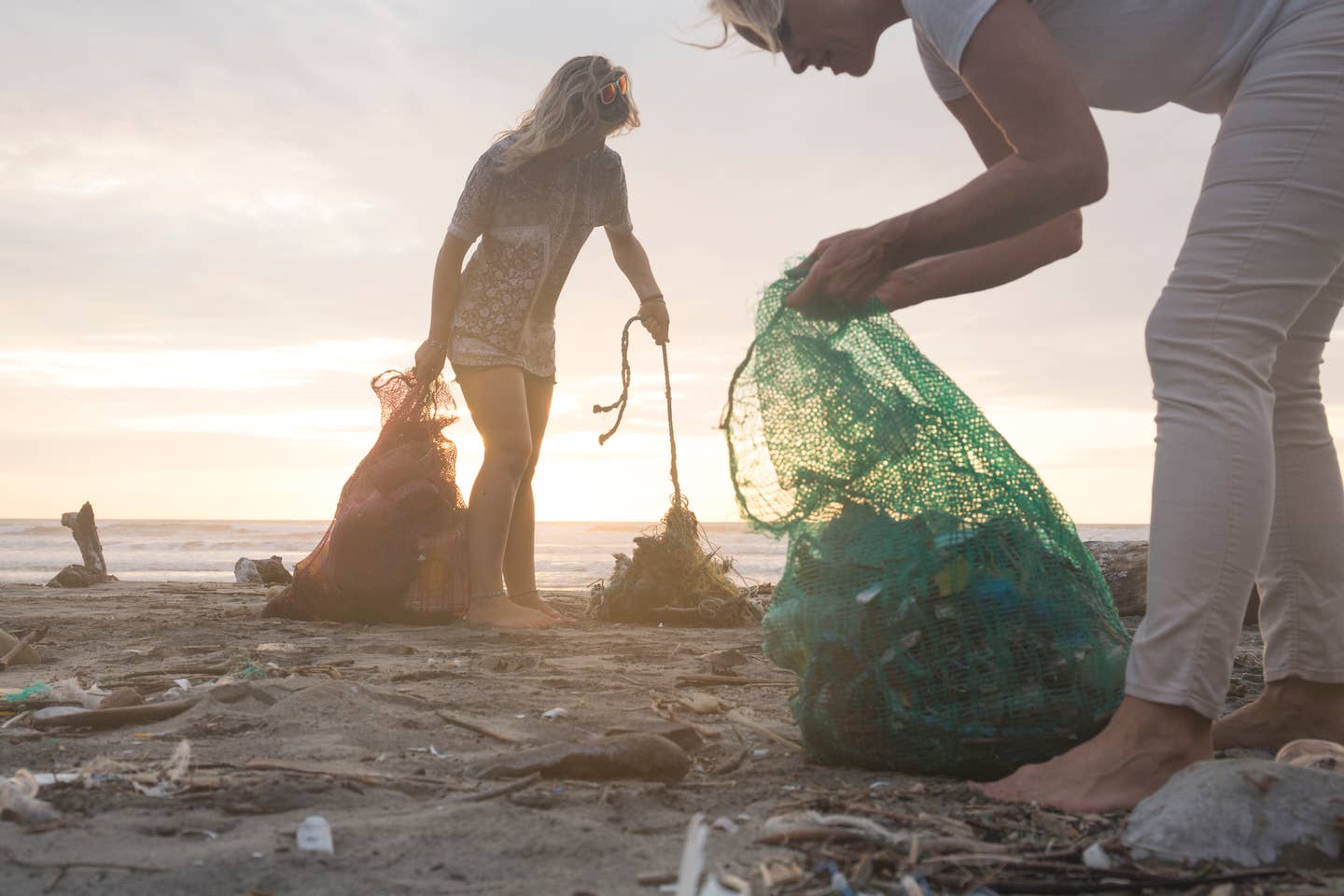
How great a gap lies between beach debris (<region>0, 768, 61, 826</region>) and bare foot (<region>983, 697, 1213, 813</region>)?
1.58 meters

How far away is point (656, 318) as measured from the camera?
5.21 meters

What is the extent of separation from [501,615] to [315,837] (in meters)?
3.35

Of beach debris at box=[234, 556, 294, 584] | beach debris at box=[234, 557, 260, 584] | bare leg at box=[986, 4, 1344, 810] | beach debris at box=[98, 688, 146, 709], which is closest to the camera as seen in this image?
bare leg at box=[986, 4, 1344, 810]

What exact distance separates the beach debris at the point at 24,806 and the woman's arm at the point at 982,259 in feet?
6.00

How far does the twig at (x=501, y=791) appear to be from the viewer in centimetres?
177

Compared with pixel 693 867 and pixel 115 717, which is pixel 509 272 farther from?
pixel 693 867

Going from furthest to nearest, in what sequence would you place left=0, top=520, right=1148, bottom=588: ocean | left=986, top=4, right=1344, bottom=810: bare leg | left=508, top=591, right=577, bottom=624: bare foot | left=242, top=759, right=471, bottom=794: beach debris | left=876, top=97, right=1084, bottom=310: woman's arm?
left=0, top=520, right=1148, bottom=588: ocean < left=508, top=591, right=577, bottom=624: bare foot < left=876, top=97, right=1084, bottom=310: woman's arm < left=242, top=759, right=471, bottom=794: beach debris < left=986, top=4, right=1344, bottom=810: bare leg

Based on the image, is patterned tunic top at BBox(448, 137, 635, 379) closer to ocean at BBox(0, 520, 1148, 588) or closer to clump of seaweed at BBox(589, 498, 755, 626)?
clump of seaweed at BBox(589, 498, 755, 626)

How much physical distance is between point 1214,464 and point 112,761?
84.3 inches

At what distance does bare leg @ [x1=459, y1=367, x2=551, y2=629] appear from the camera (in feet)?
15.8

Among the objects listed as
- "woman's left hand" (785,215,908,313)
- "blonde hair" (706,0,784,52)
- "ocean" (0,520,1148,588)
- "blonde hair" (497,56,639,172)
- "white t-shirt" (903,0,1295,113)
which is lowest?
"ocean" (0,520,1148,588)

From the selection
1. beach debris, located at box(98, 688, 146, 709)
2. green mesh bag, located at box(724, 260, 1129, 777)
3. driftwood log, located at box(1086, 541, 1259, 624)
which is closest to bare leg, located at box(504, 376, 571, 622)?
beach debris, located at box(98, 688, 146, 709)

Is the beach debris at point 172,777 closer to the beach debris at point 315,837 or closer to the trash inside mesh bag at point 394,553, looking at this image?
the beach debris at point 315,837

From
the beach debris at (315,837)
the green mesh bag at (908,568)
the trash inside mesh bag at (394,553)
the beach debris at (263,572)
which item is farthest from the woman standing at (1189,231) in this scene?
the beach debris at (263,572)
